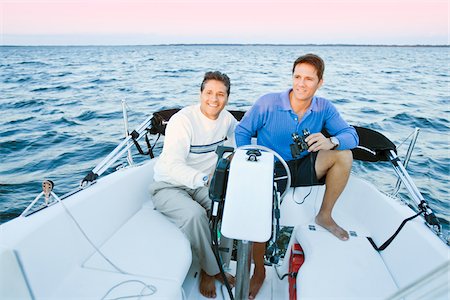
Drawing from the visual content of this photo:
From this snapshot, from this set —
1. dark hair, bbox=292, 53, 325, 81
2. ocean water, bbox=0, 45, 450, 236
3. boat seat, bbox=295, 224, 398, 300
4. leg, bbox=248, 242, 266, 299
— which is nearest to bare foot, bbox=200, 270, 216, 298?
leg, bbox=248, 242, 266, 299

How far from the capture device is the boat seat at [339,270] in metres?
1.59

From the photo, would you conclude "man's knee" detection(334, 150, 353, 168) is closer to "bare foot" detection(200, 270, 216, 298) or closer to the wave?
"bare foot" detection(200, 270, 216, 298)

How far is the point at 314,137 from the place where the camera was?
2.03 meters

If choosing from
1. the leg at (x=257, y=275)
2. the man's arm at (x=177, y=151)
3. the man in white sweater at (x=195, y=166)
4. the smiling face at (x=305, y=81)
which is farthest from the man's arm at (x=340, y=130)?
the man's arm at (x=177, y=151)

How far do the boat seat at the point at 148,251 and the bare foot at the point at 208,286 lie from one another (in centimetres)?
25

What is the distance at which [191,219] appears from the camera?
184cm

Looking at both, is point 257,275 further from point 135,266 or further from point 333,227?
point 135,266

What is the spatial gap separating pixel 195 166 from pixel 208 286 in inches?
30.5

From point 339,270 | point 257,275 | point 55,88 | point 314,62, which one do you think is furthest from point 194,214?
point 55,88

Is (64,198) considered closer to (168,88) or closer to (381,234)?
(381,234)

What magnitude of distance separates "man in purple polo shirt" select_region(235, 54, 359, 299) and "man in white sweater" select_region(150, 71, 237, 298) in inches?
8.7

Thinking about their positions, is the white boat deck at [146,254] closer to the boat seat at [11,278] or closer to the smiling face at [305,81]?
the boat seat at [11,278]

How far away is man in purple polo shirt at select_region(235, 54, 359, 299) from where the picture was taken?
214 centimetres

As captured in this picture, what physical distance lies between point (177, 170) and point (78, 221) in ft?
2.10
